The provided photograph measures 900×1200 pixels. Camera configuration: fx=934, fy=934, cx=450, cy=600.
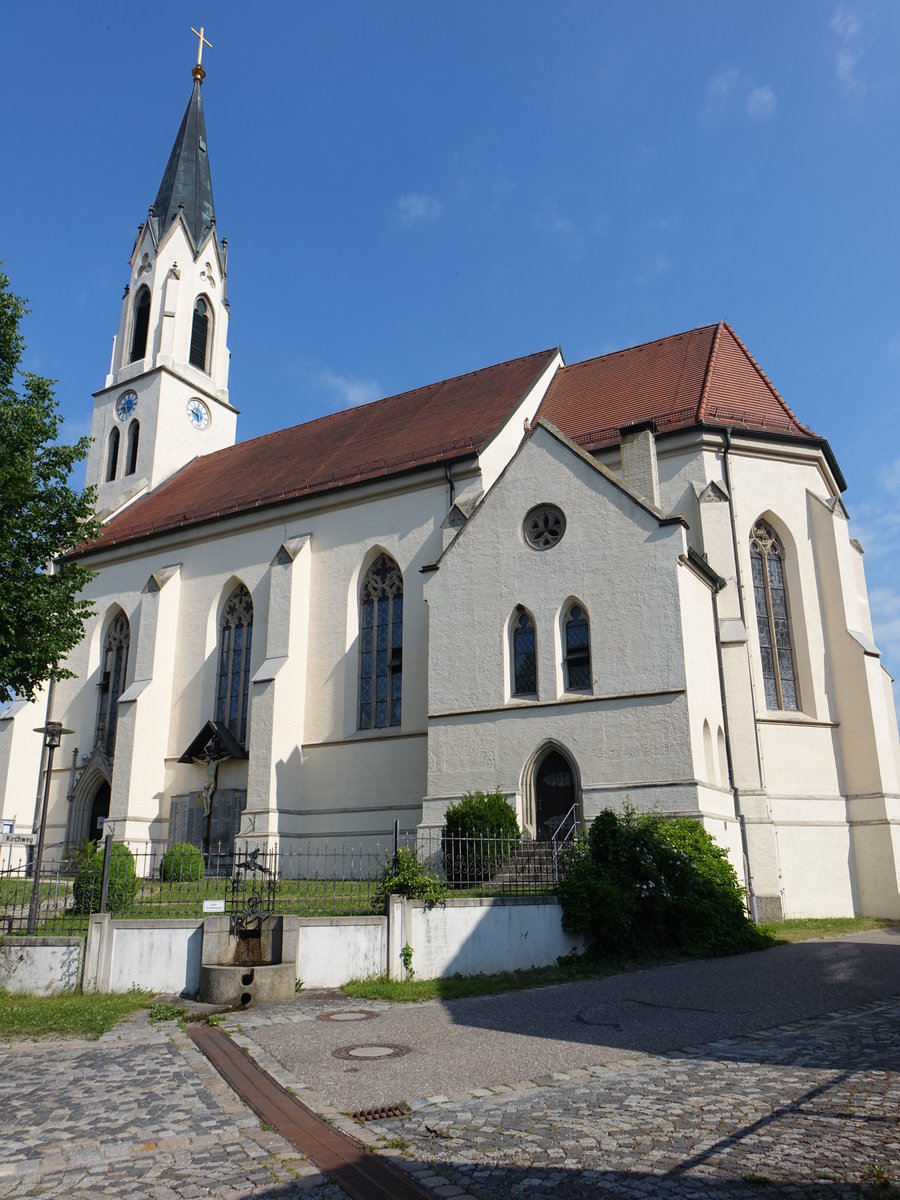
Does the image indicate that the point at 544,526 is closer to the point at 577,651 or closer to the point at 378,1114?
the point at 577,651

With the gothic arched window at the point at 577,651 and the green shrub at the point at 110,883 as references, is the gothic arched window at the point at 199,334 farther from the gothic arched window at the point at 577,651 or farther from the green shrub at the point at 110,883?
the green shrub at the point at 110,883

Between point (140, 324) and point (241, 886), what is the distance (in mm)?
29585

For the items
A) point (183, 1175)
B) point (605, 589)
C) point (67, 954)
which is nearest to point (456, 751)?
point (605, 589)

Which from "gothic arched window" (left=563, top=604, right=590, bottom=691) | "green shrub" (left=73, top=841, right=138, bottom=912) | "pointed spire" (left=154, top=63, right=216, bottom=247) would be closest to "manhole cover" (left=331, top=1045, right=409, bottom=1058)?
Result: "green shrub" (left=73, top=841, right=138, bottom=912)

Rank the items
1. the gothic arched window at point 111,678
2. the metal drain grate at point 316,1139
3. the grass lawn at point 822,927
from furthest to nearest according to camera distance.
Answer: the gothic arched window at point 111,678 → the grass lawn at point 822,927 → the metal drain grate at point 316,1139

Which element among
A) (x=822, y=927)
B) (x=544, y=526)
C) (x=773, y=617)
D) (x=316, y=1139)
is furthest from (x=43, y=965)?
(x=773, y=617)

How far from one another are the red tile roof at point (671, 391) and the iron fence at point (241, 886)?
11.0m

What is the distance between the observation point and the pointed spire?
38875mm

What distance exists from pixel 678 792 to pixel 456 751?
475 cm

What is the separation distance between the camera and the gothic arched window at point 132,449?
36062 millimetres

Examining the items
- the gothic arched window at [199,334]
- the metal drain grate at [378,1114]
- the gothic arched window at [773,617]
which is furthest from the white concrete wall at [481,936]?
the gothic arched window at [199,334]

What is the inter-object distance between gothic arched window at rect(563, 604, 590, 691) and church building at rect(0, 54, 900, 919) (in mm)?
53

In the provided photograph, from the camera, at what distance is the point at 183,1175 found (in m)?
5.01

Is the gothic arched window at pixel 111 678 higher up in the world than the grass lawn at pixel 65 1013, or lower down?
higher up
